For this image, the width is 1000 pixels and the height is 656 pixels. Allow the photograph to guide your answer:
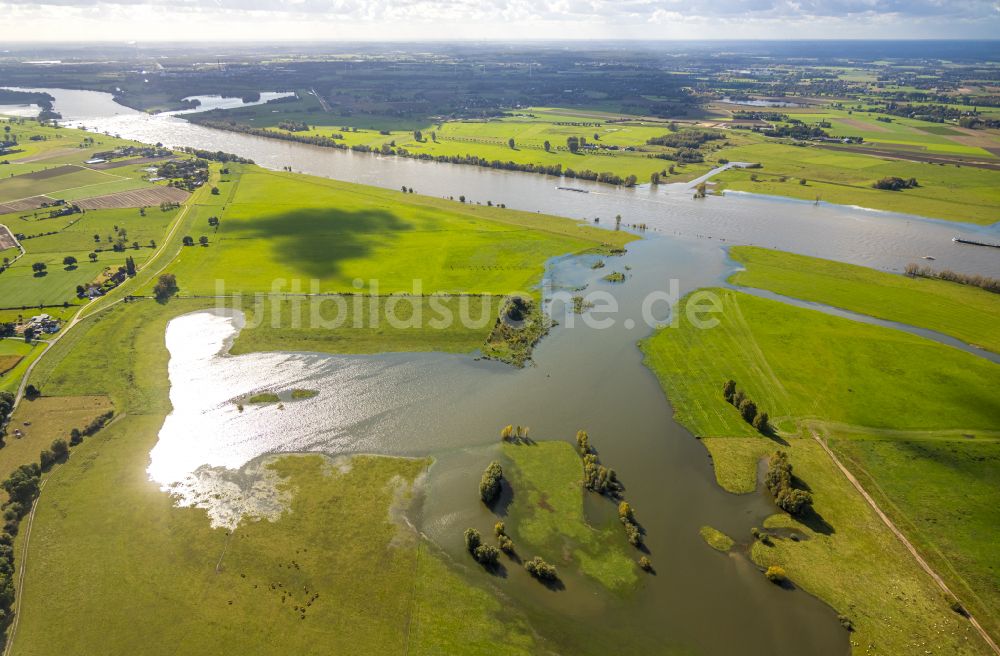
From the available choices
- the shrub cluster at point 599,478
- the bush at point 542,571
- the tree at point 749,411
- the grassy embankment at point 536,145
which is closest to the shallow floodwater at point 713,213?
the grassy embankment at point 536,145

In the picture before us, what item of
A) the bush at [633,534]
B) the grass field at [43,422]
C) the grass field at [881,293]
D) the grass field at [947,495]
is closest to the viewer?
the grass field at [947,495]

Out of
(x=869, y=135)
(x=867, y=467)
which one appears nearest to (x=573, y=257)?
(x=867, y=467)

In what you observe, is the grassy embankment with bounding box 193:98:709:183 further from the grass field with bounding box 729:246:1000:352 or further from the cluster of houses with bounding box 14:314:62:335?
the cluster of houses with bounding box 14:314:62:335

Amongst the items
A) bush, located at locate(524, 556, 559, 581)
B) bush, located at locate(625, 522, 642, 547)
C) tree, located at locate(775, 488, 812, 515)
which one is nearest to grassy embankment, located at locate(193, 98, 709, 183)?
tree, located at locate(775, 488, 812, 515)

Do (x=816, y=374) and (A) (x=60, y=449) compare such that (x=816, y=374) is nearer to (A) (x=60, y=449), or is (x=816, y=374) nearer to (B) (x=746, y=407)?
(B) (x=746, y=407)

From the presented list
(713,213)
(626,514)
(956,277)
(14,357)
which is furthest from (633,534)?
(713,213)

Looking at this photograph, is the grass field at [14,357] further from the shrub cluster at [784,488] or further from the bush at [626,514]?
the shrub cluster at [784,488]

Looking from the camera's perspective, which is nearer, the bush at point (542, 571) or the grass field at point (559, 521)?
the bush at point (542, 571)
